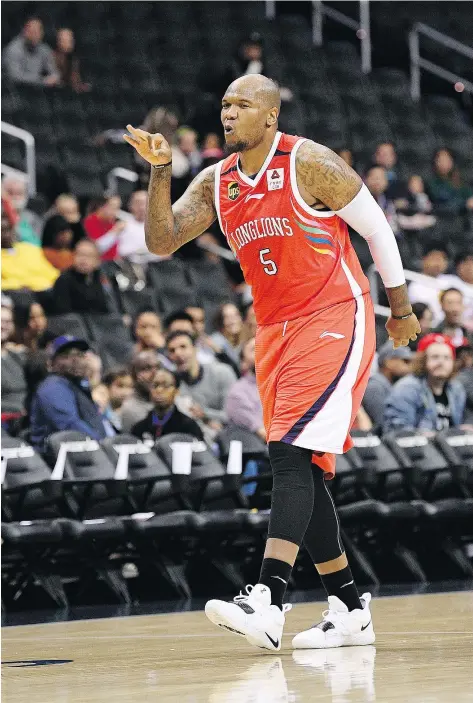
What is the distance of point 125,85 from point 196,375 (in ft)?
20.4

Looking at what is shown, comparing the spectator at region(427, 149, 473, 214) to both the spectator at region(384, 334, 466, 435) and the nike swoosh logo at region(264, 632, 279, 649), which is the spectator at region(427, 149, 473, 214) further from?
the nike swoosh logo at region(264, 632, 279, 649)

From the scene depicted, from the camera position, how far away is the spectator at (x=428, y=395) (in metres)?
9.81

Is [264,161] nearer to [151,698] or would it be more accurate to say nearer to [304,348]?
[304,348]

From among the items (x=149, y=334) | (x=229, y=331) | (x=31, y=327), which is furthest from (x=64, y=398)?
(x=229, y=331)

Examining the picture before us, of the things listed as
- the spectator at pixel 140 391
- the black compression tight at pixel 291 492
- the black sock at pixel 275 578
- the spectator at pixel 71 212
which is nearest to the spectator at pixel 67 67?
the spectator at pixel 71 212

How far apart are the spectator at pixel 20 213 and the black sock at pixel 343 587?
276 inches

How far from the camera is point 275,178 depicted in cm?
520

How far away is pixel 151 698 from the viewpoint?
3971 millimetres

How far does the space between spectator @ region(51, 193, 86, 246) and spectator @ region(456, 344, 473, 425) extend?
316cm

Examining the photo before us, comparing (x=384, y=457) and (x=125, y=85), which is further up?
(x=125, y=85)

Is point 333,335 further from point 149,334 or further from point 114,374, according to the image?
point 149,334

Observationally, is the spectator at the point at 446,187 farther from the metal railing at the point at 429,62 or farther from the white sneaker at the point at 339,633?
the white sneaker at the point at 339,633

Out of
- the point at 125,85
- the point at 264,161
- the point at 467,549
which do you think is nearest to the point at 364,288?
the point at 264,161

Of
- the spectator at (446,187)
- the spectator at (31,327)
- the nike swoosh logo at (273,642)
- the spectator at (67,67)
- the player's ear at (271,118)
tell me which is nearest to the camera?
the nike swoosh logo at (273,642)
